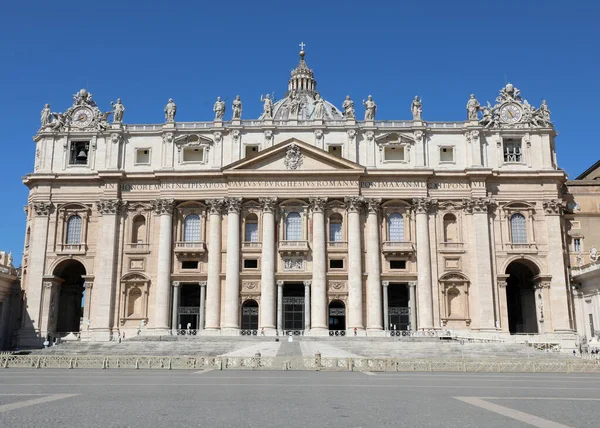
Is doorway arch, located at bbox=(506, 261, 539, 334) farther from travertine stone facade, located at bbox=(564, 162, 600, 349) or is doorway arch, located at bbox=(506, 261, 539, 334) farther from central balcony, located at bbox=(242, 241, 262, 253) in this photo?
central balcony, located at bbox=(242, 241, 262, 253)

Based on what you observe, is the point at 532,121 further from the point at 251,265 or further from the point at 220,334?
the point at 220,334

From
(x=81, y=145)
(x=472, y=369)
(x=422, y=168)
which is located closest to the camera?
(x=472, y=369)

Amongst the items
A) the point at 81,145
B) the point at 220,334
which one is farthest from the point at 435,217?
the point at 81,145

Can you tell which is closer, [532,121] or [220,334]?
[220,334]

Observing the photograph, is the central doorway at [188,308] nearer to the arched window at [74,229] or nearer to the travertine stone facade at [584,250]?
the arched window at [74,229]

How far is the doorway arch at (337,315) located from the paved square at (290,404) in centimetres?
3703

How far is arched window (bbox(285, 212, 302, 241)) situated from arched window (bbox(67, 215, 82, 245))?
64.3 ft

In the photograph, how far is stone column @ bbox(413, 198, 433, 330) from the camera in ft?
180

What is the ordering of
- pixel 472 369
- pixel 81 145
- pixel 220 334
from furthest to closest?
pixel 81 145 < pixel 220 334 < pixel 472 369

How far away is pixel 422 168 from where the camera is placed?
190 ft

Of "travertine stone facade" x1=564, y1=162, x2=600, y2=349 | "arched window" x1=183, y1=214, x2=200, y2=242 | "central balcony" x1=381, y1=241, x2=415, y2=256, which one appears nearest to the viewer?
"travertine stone facade" x1=564, y1=162, x2=600, y2=349

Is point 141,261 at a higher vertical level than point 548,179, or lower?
lower

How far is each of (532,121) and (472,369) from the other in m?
37.3

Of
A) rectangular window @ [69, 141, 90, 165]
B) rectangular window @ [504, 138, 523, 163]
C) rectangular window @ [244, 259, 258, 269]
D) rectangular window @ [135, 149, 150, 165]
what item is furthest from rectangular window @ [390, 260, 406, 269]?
rectangular window @ [69, 141, 90, 165]
